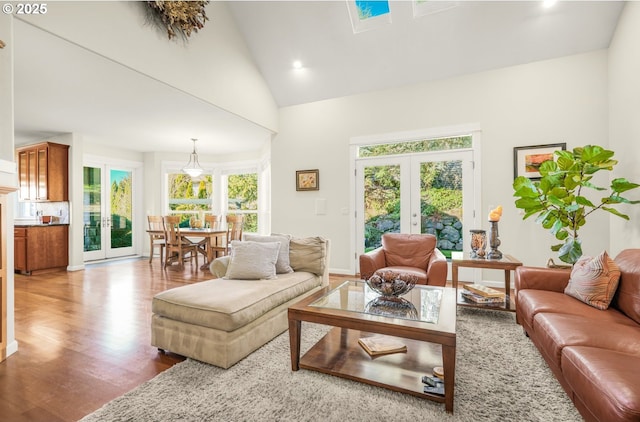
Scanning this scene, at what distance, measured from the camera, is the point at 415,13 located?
384cm

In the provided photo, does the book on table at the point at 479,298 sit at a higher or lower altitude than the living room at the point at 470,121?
lower

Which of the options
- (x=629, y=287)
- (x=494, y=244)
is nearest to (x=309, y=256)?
(x=494, y=244)

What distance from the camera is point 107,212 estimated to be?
664 centimetres

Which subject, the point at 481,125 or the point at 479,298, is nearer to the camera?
the point at 479,298

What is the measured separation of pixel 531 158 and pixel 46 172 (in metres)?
7.56

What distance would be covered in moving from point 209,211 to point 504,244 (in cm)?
632

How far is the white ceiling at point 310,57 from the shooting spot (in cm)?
333

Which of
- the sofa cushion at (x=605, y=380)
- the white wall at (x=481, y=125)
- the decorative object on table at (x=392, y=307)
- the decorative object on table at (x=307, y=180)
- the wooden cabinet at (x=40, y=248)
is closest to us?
the sofa cushion at (x=605, y=380)

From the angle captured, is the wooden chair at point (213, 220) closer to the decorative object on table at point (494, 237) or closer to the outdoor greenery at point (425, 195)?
the outdoor greenery at point (425, 195)

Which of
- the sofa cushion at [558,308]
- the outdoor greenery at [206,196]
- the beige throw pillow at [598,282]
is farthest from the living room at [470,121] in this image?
the outdoor greenery at [206,196]

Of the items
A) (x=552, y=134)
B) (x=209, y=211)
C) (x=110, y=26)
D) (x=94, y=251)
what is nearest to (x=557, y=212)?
(x=552, y=134)

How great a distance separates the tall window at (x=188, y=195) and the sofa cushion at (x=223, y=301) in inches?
212

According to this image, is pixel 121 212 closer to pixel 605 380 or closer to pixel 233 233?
pixel 233 233

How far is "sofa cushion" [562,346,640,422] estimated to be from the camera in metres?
1.07
